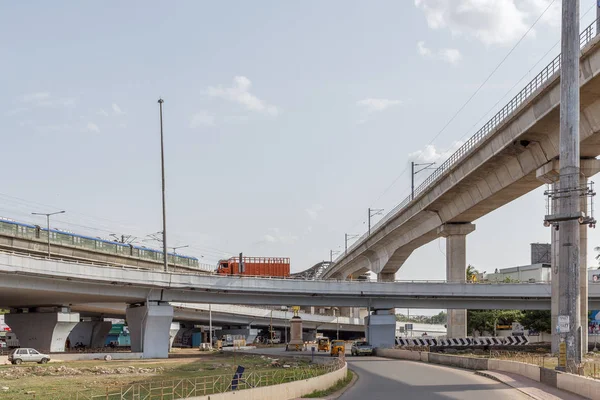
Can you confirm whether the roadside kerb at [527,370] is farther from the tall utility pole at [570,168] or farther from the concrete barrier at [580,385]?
the tall utility pole at [570,168]

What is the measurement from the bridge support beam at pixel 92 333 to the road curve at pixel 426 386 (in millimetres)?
60591

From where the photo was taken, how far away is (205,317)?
342 feet

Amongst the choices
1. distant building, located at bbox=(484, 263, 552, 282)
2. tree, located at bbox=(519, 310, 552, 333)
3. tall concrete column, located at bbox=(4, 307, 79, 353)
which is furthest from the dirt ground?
distant building, located at bbox=(484, 263, 552, 282)

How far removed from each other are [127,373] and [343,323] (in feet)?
297

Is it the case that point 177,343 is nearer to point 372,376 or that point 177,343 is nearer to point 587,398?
point 372,376

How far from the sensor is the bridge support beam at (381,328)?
75.6 metres

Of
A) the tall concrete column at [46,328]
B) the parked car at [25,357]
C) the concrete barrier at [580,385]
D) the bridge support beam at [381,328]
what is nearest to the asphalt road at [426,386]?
the concrete barrier at [580,385]

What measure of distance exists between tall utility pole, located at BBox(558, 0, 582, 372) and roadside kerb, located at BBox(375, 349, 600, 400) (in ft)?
8.18

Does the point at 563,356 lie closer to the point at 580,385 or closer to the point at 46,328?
the point at 580,385

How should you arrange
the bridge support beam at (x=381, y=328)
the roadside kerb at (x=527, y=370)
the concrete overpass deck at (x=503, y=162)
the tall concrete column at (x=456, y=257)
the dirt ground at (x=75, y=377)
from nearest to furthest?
1. the roadside kerb at (x=527, y=370)
2. the dirt ground at (x=75, y=377)
3. the concrete overpass deck at (x=503, y=162)
4. the bridge support beam at (x=381, y=328)
5. the tall concrete column at (x=456, y=257)

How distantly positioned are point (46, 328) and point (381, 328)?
114 ft

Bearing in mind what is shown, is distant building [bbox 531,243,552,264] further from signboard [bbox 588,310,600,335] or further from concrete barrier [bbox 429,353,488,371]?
concrete barrier [bbox 429,353,488,371]

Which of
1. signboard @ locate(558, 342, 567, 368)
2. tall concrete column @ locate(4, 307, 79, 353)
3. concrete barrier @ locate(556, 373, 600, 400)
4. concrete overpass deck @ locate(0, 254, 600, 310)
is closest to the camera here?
concrete barrier @ locate(556, 373, 600, 400)

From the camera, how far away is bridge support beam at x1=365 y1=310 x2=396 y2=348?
75562 millimetres
